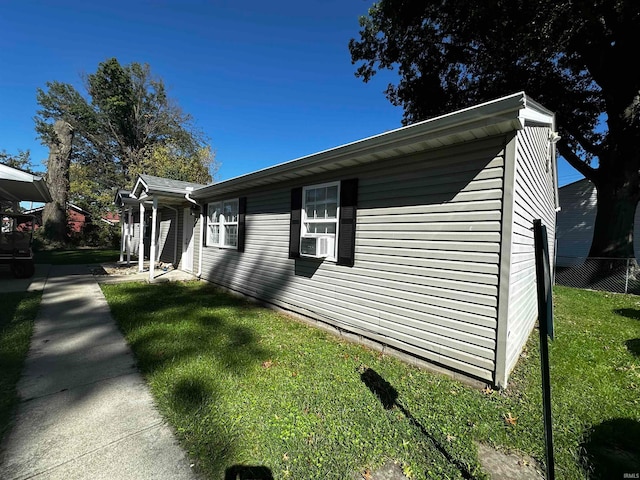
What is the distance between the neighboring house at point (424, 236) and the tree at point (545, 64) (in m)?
5.09

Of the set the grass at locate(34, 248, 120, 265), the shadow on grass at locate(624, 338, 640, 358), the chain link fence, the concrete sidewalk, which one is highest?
the chain link fence

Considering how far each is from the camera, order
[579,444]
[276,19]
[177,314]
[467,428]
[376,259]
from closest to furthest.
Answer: [579,444]
[467,428]
[376,259]
[177,314]
[276,19]

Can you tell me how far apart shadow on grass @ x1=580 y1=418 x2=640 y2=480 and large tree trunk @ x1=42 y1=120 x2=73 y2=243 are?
25679 millimetres

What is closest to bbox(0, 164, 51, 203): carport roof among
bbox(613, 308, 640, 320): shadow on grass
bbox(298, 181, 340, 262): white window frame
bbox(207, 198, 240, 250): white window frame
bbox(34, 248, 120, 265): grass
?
bbox(34, 248, 120, 265): grass

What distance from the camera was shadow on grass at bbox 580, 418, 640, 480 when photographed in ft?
6.52

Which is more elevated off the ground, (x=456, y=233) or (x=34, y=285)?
(x=456, y=233)

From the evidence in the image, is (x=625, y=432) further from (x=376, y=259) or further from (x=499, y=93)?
(x=499, y=93)

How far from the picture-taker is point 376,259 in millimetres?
4062

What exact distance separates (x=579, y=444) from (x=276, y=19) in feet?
40.5

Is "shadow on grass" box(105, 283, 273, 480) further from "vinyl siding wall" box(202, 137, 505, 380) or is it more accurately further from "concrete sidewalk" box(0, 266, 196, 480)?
"vinyl siding wall" box(202, 137, 505, 380)

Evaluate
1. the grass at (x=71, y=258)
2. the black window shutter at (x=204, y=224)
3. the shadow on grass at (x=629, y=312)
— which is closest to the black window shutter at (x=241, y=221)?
the black window shutter at (x=204, y=224)

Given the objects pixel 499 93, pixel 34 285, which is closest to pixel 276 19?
pixel 499 93

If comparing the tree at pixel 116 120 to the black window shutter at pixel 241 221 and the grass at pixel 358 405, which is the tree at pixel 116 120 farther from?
the grass at pixel 358 405

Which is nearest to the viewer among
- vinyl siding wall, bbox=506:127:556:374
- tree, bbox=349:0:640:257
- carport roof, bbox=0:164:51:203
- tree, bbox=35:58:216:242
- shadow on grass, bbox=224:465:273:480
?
shadow on grass, bbox=224:465:273:480
